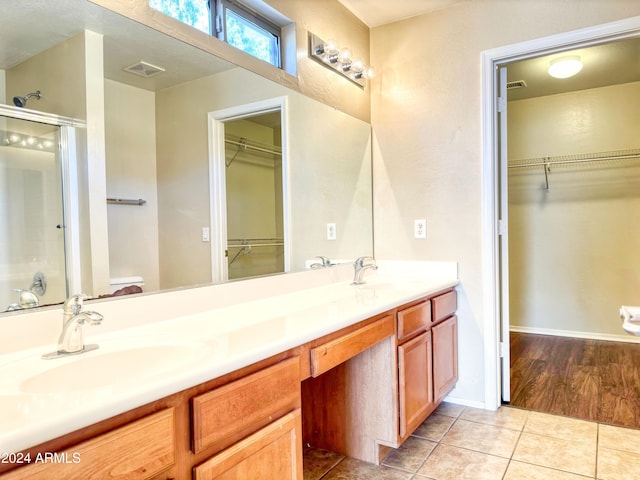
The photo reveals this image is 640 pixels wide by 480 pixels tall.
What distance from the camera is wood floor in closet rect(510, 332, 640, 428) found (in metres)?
2.47

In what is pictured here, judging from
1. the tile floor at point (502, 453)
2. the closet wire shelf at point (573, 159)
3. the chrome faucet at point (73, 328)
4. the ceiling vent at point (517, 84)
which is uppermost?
the ceiling vent at point (517, 84)

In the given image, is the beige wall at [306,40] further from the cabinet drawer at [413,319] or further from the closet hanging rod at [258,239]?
the cabinet drawer at [413,319]

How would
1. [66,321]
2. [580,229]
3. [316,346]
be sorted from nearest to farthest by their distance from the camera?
[66,321], [316,346], [580,229]

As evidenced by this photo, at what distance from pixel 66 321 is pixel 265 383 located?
534 mm

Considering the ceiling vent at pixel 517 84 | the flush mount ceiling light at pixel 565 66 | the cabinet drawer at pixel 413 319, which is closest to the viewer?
the cabinet drawer at pixel 413 319

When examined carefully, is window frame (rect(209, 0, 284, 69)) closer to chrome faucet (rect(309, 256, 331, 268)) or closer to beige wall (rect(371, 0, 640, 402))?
beige wall (rect(371, 0, 640, 402))

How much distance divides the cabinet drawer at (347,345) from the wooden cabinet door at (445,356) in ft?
1.83

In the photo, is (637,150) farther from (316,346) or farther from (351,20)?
(316,346)

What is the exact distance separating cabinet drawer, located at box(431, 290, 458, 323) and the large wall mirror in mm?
730

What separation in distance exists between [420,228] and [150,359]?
1.91m

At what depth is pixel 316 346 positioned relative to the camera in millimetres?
1382

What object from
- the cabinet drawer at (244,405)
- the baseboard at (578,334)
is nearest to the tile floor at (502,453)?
the cabinet drawer at (244,405)

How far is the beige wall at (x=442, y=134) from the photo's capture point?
2.47 metres

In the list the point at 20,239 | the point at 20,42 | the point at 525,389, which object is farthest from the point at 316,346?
the point at 525,389
